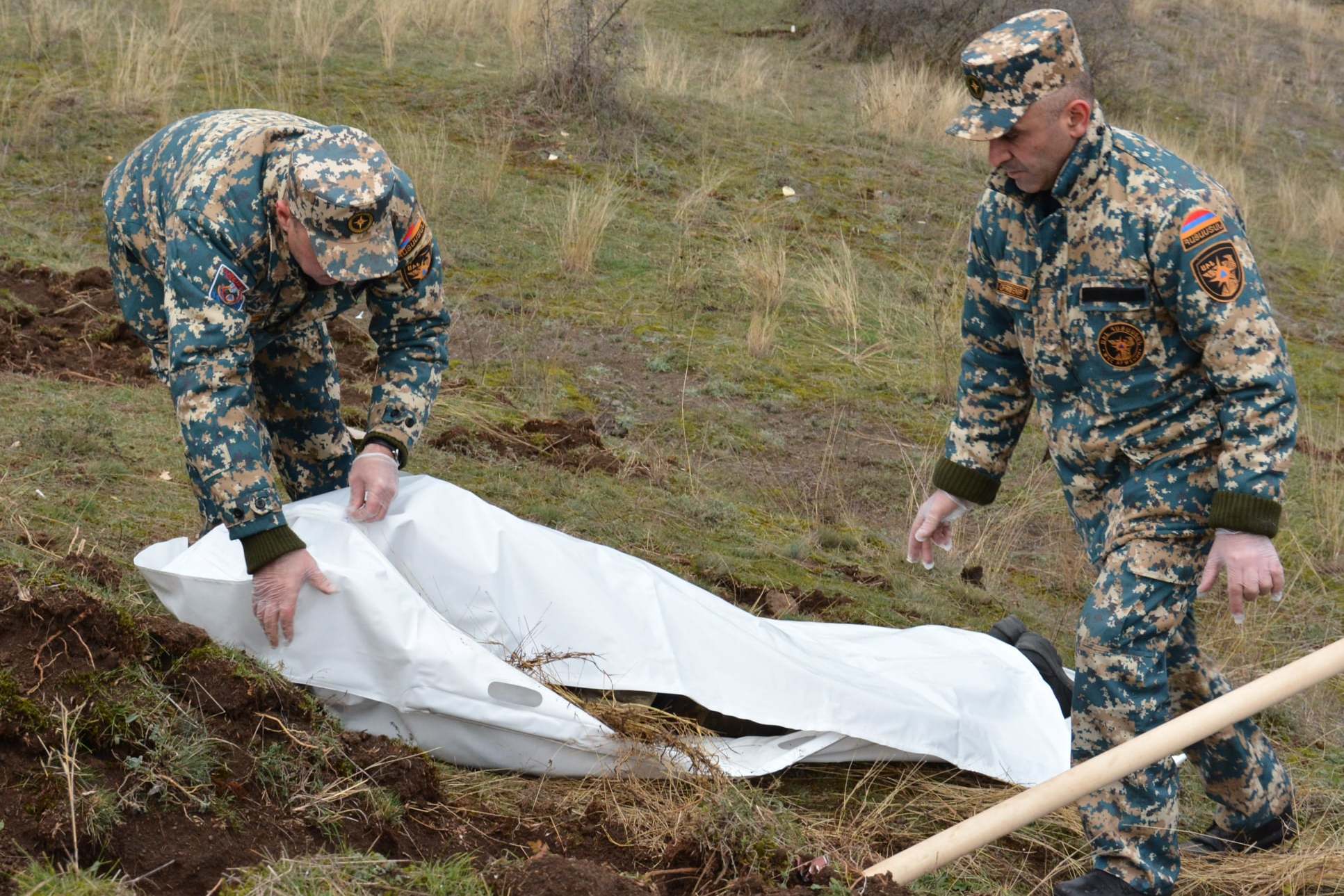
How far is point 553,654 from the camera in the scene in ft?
11.5

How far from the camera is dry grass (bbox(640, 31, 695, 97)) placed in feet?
→ 38.7

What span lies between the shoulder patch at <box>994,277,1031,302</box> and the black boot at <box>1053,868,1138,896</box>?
1.38 metres

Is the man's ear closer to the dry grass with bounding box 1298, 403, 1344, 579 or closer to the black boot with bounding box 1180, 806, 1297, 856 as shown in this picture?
the black boot with bounding box 1180, 806, 1297, 856

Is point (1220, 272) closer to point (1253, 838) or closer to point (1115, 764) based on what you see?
point (1115, 764)

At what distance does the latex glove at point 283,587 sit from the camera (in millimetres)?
3119

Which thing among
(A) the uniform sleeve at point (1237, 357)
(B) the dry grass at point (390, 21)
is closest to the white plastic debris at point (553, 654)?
(A) the uniform sleeve at point (1237, 357)

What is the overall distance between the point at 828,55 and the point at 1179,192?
12522mm

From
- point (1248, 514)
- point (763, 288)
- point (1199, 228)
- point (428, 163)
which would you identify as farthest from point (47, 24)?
point (1248, 514)

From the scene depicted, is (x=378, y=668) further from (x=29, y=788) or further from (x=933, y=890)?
(x=933, y=890)

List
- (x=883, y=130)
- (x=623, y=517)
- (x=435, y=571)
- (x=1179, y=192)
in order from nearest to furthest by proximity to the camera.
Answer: (x=1179, y=192) → (x=435, y=571) → (x=623, y=517) → (x=883, y=130)

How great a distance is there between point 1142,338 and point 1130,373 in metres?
0.09

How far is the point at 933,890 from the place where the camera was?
314 cm

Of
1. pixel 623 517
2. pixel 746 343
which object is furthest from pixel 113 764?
pixel 746 343

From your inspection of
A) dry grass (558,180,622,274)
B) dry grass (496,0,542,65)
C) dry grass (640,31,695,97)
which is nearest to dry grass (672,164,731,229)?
dry grass (558,180,622,274)
